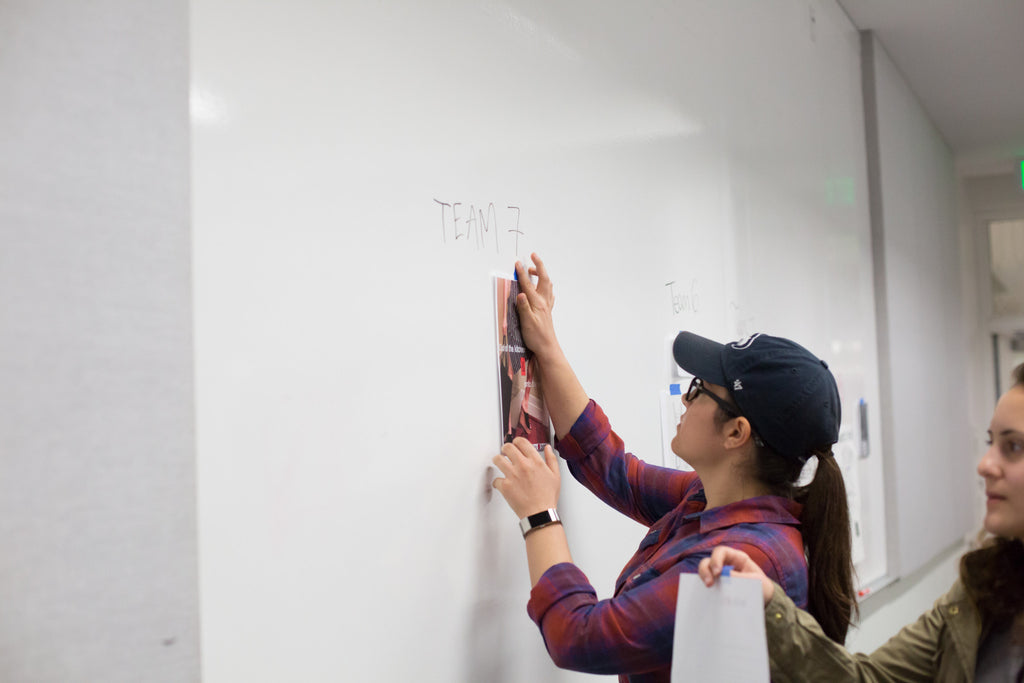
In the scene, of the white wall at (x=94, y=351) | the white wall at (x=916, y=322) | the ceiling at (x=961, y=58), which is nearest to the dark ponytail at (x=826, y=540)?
the white wall at (x=94, y=351)

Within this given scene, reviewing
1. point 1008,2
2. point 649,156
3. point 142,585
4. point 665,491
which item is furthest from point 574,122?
point 1008,2

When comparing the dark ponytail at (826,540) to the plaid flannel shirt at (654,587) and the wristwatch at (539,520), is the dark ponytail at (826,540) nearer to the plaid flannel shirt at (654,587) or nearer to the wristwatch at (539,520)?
the plaid flannel shirt at (654,587)

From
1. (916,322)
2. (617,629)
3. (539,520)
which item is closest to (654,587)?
(617,629)

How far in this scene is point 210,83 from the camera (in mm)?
825

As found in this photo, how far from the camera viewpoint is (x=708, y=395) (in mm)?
1206

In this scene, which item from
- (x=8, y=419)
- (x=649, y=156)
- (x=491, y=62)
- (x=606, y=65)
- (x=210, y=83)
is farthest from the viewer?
(x=649, y=156)

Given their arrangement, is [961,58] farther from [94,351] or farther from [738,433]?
[94,351]

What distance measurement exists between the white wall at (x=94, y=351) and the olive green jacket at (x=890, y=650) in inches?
24.5

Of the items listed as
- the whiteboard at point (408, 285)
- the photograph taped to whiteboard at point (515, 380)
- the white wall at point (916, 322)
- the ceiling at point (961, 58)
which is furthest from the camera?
the white wall at point (916, 322)

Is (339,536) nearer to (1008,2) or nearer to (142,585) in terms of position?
(142,585)

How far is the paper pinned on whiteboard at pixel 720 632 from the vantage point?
2.81 feet

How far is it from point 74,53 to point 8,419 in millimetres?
306

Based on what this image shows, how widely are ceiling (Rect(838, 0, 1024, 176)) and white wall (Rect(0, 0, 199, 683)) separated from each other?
298 cm

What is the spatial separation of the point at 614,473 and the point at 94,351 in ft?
2.85
